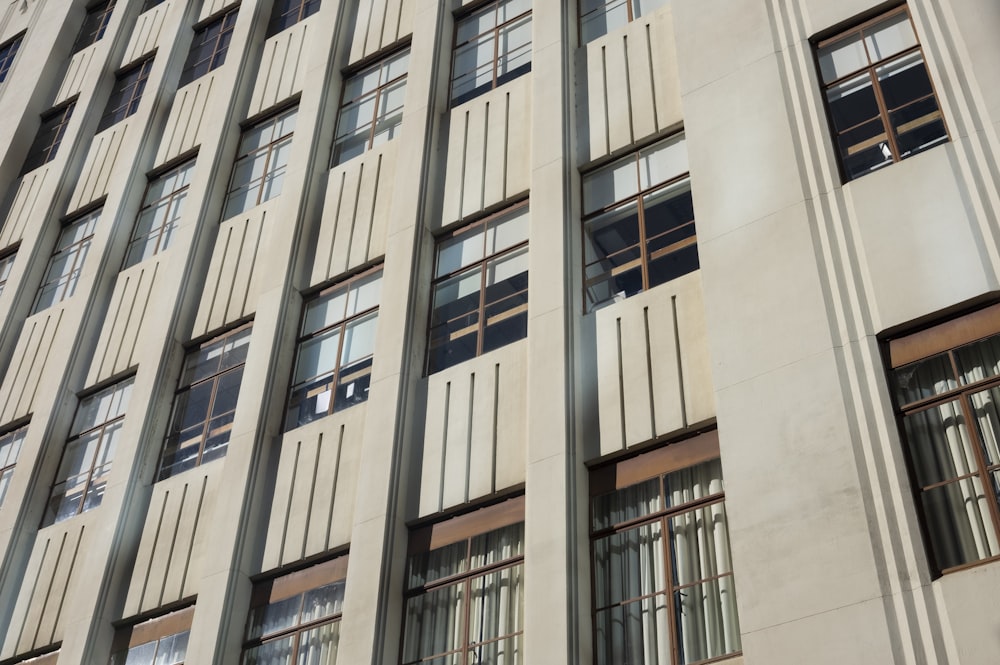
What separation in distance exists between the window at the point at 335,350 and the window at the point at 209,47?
387 inches

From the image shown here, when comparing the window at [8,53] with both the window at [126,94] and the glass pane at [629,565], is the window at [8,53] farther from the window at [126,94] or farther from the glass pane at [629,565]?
the glass pane at [629,565]

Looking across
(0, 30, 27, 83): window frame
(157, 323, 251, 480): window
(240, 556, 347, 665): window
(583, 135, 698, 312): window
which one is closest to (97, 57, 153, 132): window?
(0, 30, 27, 83): window frame

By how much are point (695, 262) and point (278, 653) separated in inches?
309

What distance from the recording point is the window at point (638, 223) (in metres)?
15.3

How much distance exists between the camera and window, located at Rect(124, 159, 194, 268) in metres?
23.5

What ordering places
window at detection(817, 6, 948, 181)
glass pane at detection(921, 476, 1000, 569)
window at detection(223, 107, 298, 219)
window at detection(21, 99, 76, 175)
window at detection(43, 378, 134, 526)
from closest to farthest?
1. glass pane at detection(921, 476, 1000, 569)
2. window at detection(817, 6, 948, 181)
3. window at detection(43, 378, 134, 526)
4. window at detection(223, 107, 298, 219)
5. window at detection(21, 99, 76, 175)

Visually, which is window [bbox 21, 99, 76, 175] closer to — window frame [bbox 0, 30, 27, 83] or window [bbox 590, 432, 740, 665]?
window frame [bbox 0, 30, 27, 83]

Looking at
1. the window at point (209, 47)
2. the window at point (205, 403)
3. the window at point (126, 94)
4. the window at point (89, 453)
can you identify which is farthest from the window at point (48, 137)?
the window at point (205, 403)

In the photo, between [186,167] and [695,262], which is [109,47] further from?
[695,262]

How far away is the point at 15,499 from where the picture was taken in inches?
800

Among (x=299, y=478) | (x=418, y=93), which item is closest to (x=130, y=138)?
(x=418, y=93)

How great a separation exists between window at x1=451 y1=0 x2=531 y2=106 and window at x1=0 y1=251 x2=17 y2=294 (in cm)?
1221

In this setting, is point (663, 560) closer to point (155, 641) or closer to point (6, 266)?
point (155, 641)

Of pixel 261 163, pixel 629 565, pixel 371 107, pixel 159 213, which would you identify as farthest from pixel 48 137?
pixel 629 565
